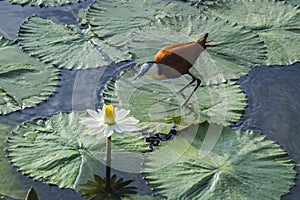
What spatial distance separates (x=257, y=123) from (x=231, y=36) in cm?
80

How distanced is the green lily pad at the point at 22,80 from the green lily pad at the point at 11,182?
40 centimetres

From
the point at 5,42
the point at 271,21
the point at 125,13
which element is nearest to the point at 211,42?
the point at 271,21

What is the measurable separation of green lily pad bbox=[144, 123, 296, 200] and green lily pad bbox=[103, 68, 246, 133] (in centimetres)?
13

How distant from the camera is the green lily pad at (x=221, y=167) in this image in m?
2.39

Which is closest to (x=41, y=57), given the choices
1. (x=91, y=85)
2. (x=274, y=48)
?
(x=91, y=85)

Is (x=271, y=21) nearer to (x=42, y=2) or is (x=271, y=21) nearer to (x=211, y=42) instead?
(x=211, y=42)

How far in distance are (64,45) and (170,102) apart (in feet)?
2.73

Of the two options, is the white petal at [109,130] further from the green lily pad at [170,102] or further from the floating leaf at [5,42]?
the floating leaf at [5,42]

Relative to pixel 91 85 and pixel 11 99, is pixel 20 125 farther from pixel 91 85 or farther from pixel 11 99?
pixel 91 85

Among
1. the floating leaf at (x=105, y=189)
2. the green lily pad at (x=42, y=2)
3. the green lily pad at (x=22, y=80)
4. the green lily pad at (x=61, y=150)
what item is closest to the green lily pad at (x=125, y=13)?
the green lily pad at (x=42, y=2)

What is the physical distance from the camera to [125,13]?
144 inches

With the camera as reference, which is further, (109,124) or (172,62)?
(172,62)

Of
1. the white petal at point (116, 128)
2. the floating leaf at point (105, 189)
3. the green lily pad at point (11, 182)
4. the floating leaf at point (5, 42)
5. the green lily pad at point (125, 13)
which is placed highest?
the white petal at point (116, 128)

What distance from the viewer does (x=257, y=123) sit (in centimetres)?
286
